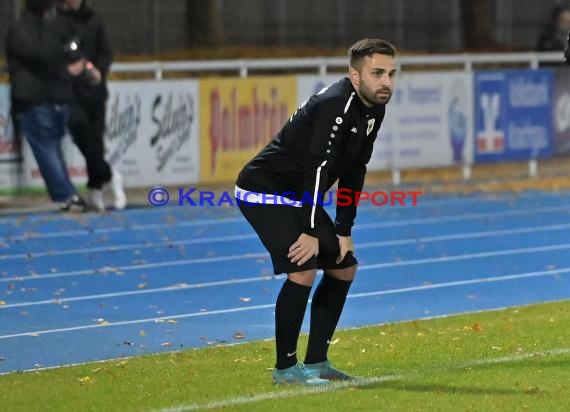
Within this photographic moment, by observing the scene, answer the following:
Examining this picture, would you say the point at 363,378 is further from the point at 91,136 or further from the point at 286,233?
the point at 91,136

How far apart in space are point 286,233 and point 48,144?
32.2ft

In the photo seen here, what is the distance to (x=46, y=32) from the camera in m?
17.1

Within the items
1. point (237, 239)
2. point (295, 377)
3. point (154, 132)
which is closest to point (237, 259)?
point (237, 239)

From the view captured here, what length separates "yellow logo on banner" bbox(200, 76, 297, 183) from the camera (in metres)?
19.1

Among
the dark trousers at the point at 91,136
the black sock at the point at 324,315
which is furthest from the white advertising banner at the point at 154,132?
the black sock at the point at 324,315

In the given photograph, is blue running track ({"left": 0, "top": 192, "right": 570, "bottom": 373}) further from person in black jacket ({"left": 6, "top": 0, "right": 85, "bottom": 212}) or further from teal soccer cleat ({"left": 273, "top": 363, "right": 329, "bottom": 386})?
teal soccer cleat ({"left": 273, "top": 363, "right": 329, "bottom": 386})

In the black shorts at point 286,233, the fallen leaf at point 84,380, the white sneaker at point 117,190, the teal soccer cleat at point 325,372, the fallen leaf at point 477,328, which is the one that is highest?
the black shorts at point 286,233

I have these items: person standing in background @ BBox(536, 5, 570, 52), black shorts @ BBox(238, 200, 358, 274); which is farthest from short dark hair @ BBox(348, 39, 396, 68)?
person standing in background @ BBox(536, 5, 570, 52)

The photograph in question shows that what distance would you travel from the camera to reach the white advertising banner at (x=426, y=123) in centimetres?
2055

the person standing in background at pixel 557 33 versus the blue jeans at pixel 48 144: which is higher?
the person standing in background at pixel 557 33

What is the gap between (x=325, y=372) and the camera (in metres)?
8.23

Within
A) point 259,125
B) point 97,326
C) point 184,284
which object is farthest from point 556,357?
Result: point 259,125

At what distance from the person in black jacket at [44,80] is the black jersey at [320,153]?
30.9ft

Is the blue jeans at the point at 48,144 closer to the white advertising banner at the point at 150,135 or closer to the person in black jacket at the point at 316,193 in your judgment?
the white advertising banner at the point at 150,135
